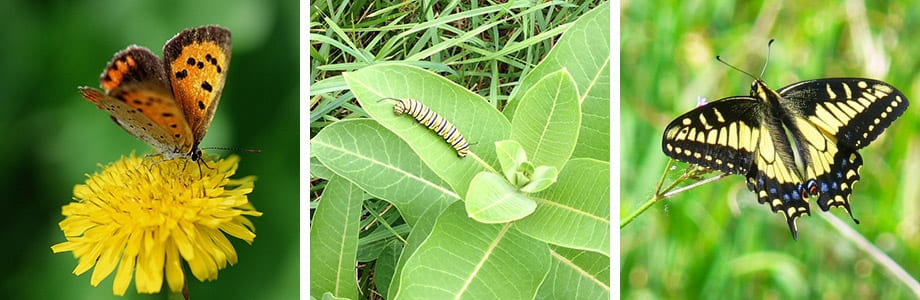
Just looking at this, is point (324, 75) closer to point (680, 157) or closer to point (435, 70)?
point (435, 70)

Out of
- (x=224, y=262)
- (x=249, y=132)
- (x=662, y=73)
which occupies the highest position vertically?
(x=662, y=73)

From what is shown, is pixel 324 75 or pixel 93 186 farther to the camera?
pixel 324 75

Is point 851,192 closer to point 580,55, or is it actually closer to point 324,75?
point 580,55

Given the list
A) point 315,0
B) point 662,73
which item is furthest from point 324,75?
point 662,73

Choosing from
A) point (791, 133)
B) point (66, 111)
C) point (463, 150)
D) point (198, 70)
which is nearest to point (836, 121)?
point (791, 133)

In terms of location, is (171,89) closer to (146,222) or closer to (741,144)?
(146,222)

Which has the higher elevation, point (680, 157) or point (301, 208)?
point (680, 157)

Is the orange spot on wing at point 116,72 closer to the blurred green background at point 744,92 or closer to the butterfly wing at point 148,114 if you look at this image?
the butterfly wing at point 148,114
